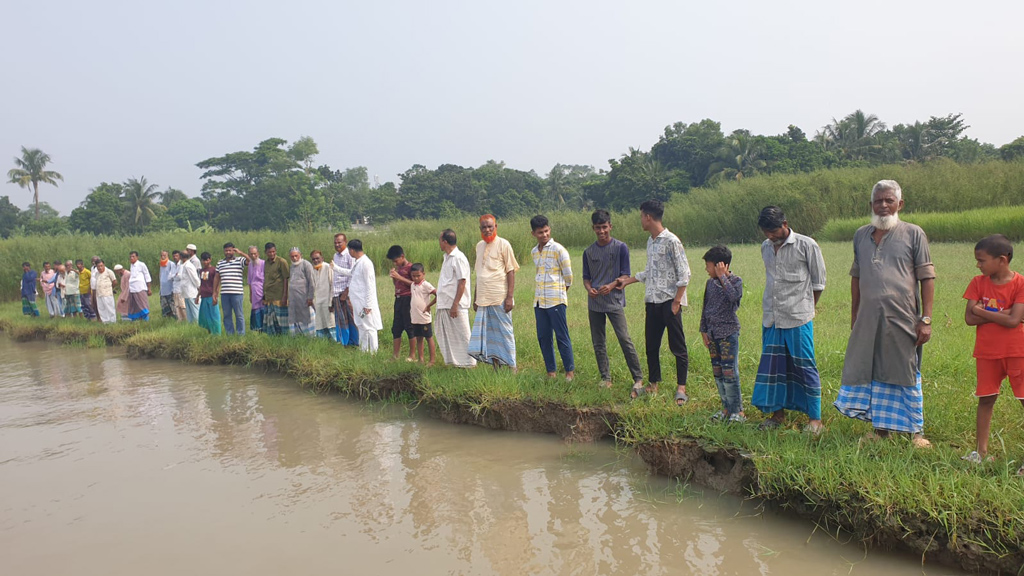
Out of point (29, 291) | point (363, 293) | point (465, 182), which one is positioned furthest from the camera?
point (465, 182)

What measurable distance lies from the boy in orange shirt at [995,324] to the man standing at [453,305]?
462cm

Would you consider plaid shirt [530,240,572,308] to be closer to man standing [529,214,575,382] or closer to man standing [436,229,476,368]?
man standing [529,214,575,382]

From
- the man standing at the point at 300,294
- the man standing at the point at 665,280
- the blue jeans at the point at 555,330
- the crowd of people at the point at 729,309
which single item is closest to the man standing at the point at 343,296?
the crowd of people at the point at 729,309

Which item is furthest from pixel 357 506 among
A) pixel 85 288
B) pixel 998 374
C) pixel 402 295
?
pixel 85 288

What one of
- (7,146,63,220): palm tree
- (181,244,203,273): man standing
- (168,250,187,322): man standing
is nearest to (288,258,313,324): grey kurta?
(181,244,203,273): man standing

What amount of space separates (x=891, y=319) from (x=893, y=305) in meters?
0.09

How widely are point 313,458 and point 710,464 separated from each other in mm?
3329

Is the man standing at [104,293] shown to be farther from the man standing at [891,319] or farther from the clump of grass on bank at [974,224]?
the clump of grass on bank at [974,224]

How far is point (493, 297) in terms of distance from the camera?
6906 mm

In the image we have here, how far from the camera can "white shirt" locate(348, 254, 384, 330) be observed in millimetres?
8445

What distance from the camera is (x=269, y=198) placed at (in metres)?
47.6

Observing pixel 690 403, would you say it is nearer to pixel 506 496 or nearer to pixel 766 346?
pixel 766 346

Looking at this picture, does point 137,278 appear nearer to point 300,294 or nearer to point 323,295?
point 300,294

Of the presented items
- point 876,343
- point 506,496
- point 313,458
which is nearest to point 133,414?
point 313,458
